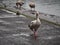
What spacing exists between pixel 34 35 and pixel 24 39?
749 mm

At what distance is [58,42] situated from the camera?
453 inches

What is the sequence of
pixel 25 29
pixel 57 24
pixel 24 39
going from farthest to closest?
pixel 57 24
pixel 25 29
pixel 24 39

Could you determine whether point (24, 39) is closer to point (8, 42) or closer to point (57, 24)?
point (8, 42)

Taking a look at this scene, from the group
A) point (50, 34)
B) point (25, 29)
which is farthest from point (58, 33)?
point (25, 29)

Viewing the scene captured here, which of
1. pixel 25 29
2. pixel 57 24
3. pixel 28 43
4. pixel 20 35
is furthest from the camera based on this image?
pixel 57 24

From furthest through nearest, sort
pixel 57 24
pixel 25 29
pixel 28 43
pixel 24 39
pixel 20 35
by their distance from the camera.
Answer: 1. pixel 57 24
2. pixel 25 29
3. pixel 20 35
4. pixel 24 39
5. pixel 28 43

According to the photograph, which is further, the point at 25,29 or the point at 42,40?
the point at 25,29

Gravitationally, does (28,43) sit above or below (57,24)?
above

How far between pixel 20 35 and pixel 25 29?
179 cm

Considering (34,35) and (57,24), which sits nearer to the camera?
(34,35)

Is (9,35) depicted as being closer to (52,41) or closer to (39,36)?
(39,36)

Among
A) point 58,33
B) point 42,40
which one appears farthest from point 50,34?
point 42,40

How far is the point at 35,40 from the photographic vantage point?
11844mm

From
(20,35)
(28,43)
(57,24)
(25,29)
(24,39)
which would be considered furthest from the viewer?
(57,24)
